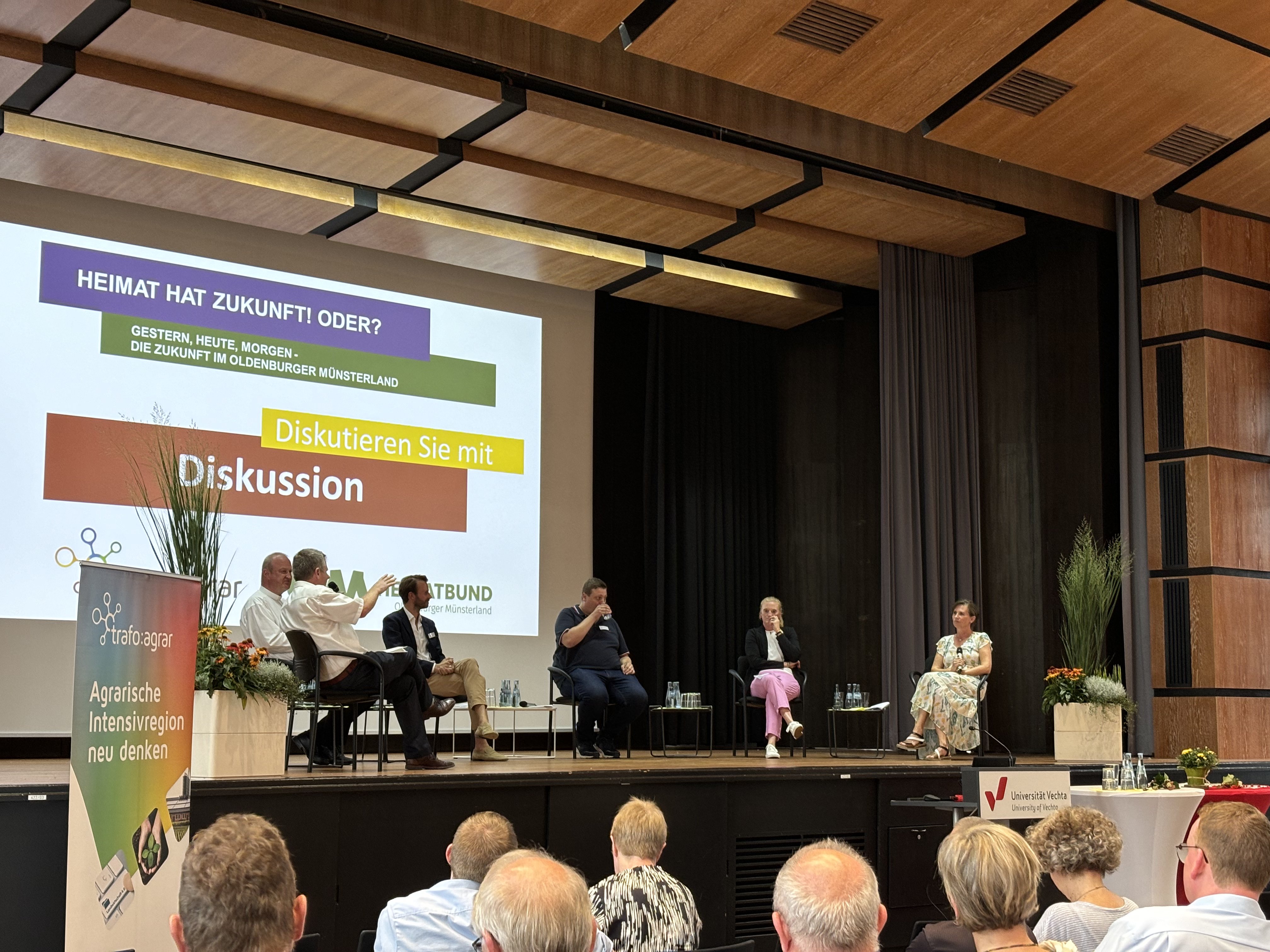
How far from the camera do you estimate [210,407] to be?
305 inches

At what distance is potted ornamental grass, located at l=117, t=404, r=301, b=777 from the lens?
4.70 metres

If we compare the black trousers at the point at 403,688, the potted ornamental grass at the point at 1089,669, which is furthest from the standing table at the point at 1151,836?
the black trousers at the point at 403,688

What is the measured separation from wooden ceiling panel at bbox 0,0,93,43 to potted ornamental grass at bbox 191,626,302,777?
109 inches

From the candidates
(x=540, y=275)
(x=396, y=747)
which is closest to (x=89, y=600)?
(x=396, y=747)

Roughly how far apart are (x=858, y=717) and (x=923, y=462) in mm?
1991

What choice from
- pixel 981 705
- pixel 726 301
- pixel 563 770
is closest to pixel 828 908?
pixel 563 770

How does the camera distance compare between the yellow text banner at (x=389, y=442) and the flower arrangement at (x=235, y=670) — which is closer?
the flower arrangement at (x=235, y=670)

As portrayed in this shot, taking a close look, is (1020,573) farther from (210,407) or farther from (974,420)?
(210,407)

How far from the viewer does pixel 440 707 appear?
6598 mm

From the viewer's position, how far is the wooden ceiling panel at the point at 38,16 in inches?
215

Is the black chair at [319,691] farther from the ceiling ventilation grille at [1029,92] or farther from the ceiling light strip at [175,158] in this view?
the ceiling ventilation grille at [1029,92]

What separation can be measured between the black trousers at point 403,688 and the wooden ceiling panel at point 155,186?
10.0ft

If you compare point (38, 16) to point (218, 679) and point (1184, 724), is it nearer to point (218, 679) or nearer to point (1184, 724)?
point (218, 679)

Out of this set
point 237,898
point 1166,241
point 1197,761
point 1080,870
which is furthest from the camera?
point 1166,241
